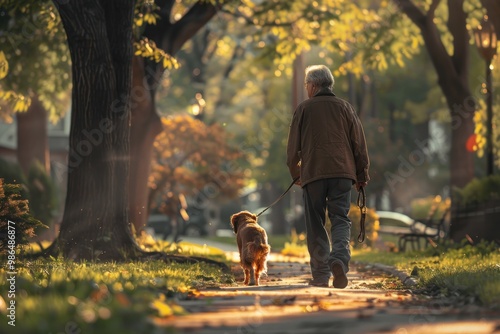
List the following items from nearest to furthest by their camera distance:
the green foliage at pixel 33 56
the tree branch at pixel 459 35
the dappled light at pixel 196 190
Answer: the dappled light at pixel 196 190
the green foliage at pixel 33 56
the tree branch at pixel 459 35

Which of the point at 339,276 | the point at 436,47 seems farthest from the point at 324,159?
the point at 436,47

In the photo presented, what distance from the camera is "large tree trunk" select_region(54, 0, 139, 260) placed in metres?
14.7

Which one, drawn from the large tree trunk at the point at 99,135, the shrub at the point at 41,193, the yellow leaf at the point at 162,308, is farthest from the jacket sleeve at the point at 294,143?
the shrub at the point at 41,193

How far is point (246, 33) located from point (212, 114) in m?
5.22

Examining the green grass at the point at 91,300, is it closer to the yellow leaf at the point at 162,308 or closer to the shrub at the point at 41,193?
the yellow leaf at the point at 162,308

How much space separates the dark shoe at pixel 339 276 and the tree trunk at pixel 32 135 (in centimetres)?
2108

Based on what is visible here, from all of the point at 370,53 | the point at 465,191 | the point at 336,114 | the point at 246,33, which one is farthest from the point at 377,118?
the point at 336,114

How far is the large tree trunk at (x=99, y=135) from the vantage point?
577 inches

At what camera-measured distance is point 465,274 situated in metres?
11.2

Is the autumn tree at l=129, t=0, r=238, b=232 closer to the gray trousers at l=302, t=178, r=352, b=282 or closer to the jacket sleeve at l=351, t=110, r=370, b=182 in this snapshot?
the jacket sleeve at l=351, t=110, r=370, b=182

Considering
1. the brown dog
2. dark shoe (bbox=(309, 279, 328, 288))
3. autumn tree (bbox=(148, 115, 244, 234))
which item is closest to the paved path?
dark shoe (bbox=(309, 279, 328, 288))

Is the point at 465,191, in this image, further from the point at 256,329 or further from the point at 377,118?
the point at 377,118

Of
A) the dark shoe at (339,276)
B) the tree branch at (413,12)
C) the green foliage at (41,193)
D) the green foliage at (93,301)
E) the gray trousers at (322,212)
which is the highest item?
the tree branch at (413,12)

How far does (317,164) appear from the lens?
11531mm
